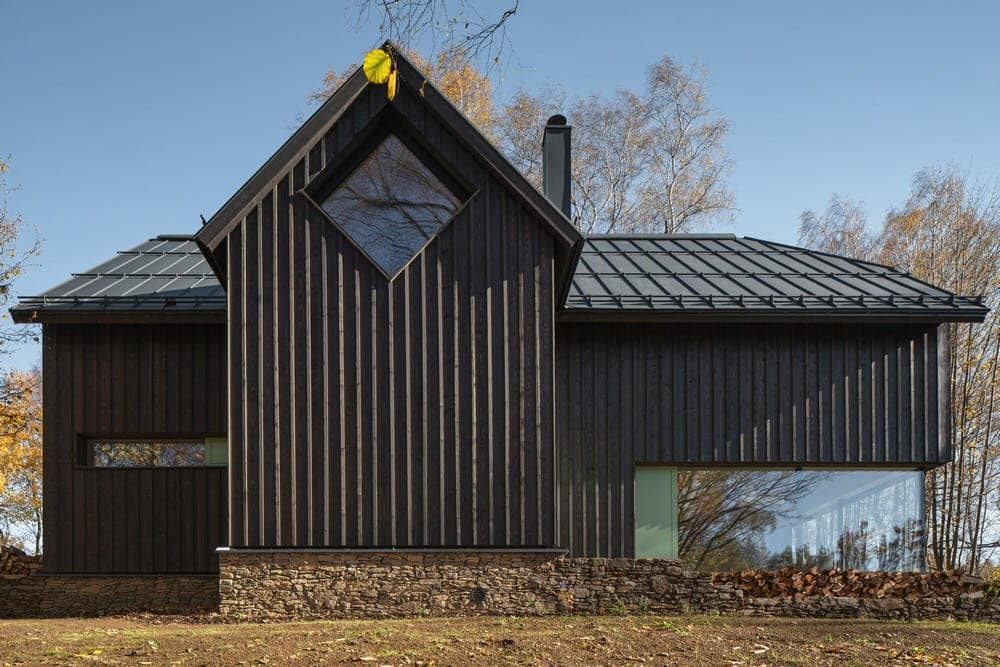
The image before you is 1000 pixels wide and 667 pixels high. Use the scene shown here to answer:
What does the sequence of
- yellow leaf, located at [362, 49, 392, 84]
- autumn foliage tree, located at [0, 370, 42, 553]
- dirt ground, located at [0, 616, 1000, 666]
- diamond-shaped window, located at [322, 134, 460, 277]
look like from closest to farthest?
yellow leaf, located at [362, 49, 392, 84], dirt ground, located at [0, 616, 1000, 666], diamond-shaped window, located at [322, 134, 460, 277], autumn foliage tree, located at [0, 370, 42, 553]

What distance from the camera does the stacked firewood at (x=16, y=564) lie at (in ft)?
39.2

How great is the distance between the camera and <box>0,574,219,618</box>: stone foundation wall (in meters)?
11.5

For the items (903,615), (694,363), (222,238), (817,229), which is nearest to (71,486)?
(222,238)

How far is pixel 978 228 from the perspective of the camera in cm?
1912

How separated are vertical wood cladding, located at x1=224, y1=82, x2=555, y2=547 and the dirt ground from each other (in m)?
1.23

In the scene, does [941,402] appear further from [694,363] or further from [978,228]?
[978,228]

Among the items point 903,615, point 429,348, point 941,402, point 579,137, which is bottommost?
point 903,615

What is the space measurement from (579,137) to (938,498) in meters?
12.1

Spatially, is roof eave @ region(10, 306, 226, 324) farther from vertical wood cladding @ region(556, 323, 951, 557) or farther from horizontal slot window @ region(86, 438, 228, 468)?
vertical wood cladding @ region(556, 323, 951, 557)

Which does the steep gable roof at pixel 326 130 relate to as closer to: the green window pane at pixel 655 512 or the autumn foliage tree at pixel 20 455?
the green window pane at pixel 655 512

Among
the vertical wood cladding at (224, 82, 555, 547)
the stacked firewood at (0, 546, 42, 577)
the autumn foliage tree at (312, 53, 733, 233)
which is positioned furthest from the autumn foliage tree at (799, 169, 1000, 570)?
the stacked firewood at (0, 546, 42, 577)

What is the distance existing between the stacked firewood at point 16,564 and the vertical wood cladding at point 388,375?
13.3ft

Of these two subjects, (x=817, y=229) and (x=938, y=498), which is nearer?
(x=938, y=498)

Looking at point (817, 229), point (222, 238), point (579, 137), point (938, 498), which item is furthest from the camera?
point (817, 229)
